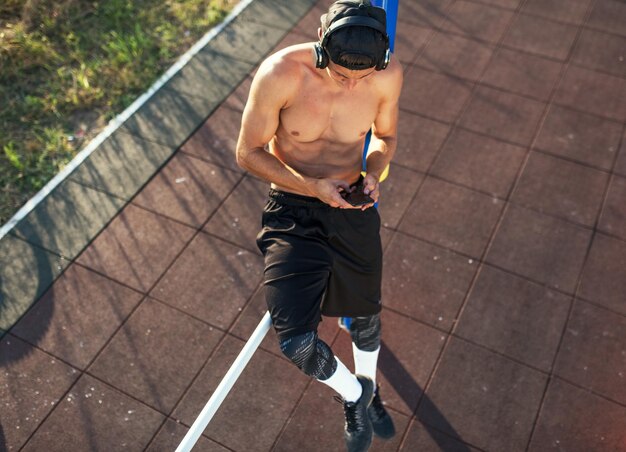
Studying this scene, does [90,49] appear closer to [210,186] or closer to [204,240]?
[210,186]

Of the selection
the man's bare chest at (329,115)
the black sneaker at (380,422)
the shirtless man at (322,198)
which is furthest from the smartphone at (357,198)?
the black sneaker at (380,422)

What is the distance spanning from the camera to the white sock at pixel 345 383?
142 inches

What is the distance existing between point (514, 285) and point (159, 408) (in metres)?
2.58

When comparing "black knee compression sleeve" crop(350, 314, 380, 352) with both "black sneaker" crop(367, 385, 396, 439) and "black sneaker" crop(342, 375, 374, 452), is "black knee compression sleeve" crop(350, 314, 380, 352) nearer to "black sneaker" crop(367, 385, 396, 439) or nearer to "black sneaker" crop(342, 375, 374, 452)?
"black sneaker" crop(342, 375, 374, 452)

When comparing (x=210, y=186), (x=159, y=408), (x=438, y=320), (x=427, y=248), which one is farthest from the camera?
(x=210, y=186)

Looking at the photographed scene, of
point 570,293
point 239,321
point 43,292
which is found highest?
point 43,292

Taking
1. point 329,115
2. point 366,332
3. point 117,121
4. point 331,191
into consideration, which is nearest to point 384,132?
point 329,115

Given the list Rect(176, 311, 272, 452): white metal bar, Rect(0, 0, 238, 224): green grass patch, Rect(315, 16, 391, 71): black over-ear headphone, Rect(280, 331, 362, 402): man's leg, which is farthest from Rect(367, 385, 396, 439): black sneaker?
Rect(0, 0, 238, 224): green grass patch

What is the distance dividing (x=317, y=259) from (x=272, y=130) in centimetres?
72

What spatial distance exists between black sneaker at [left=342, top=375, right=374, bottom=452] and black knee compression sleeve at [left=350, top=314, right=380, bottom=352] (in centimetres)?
25

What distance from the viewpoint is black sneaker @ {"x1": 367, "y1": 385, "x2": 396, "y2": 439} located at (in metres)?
4.09

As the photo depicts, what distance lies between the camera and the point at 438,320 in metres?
4.64

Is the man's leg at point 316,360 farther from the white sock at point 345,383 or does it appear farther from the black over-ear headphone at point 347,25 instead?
the black over-ear headphone at point 347,25

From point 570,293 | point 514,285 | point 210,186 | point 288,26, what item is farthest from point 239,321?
point 288,26
